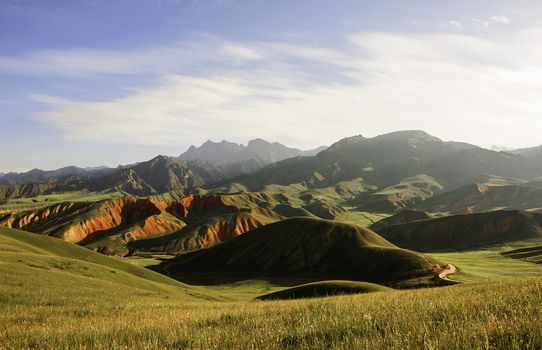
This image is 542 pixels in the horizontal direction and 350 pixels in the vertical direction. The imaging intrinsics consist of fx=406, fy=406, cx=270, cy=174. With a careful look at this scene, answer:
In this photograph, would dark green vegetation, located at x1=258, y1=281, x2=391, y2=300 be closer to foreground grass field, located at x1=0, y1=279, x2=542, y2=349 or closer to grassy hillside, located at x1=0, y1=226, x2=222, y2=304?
grassy hillside, located at x1=0, y1=226, x2=222, y2=304

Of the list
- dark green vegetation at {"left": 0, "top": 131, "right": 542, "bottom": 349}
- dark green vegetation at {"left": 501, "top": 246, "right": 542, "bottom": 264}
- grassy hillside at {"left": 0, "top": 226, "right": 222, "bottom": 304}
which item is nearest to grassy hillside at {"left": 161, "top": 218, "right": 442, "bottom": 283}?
dark green vegetation at {"left": 0, "top": 131, "right": 542, "bottom": 349}

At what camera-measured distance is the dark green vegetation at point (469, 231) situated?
6683 inches

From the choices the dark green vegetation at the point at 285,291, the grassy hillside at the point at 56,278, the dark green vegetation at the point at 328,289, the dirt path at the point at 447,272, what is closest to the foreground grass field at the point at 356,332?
the dark green vegetation at the point at 285,291

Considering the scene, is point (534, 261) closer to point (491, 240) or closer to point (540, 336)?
point (491, 240)

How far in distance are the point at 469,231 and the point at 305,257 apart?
101m

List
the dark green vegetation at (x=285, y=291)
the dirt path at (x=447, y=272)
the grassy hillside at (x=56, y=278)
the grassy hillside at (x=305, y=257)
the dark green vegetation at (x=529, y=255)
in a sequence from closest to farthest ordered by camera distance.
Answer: the dark green vegetation at (x=285, y=291) → the grassy hillside at (x=56, y=278) → the dirt path at (x=447, y=272) → the grassy hillside at (x=305, y=257) → the dark green vegetation at (x=529, y=255)

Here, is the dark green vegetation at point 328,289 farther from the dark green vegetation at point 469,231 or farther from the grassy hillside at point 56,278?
the dark green vegetation at point 469,231

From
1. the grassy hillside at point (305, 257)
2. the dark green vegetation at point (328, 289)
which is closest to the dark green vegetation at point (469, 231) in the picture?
the grassy hillside at point (305, 257)

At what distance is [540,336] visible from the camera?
6184 mm

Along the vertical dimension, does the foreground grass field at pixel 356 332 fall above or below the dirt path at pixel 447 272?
above

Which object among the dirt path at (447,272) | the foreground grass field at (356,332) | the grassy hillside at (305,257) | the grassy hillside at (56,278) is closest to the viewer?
the foreground grass field at (356,332)

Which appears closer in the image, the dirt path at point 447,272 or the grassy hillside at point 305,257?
the dirt path at point 447,272

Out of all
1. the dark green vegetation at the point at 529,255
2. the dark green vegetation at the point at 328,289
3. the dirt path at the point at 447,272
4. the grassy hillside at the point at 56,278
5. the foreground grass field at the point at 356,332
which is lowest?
the dark green vegetation at the point at 529,255

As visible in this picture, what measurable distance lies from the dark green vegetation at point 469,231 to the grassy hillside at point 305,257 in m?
71.4
